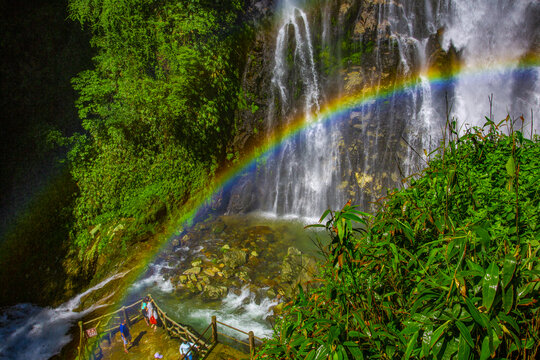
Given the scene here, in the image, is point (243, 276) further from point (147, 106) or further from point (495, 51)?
point (495, 51)

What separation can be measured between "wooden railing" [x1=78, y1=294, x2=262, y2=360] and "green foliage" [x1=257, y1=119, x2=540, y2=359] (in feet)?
18.7

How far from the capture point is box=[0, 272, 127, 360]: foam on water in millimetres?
7757

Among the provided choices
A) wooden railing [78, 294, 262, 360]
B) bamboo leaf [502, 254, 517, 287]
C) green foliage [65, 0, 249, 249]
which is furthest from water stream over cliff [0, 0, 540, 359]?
bamboo leaf [502, 254, 517, 287]

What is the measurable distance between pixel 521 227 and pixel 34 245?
42.4 feet

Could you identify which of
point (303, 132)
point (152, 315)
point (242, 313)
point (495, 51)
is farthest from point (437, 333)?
point (495, 51)

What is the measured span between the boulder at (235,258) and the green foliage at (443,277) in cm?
841

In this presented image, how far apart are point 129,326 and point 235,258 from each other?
13.0 ft

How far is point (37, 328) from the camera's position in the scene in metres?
8.39

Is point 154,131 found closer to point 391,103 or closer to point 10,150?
point 10,150

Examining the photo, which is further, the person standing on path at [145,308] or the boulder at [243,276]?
the boulder at [243,276]

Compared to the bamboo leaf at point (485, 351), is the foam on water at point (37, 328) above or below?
below

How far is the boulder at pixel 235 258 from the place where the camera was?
10266 millimetres

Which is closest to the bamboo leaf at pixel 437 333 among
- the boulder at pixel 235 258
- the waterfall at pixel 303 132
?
the boulder at pixel 235 258

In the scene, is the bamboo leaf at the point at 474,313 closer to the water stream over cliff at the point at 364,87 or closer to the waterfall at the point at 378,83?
the water stream over cliff at the point at 364,87
